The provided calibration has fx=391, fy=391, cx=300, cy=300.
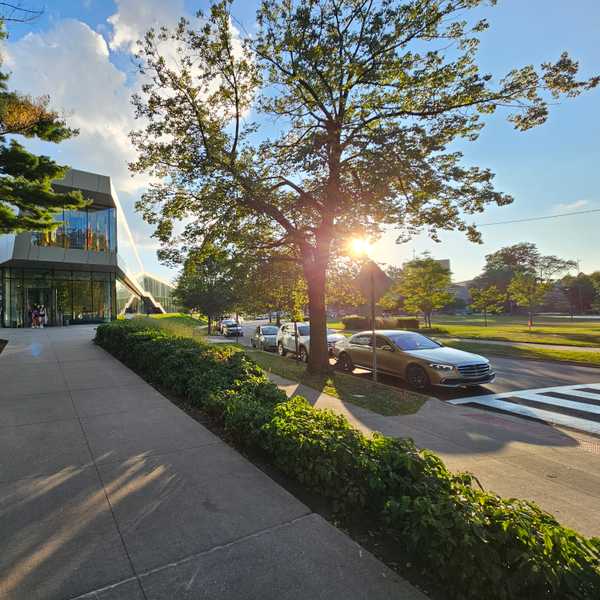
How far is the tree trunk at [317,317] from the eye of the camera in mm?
11328

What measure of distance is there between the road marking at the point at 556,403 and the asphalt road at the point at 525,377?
0.42 meters

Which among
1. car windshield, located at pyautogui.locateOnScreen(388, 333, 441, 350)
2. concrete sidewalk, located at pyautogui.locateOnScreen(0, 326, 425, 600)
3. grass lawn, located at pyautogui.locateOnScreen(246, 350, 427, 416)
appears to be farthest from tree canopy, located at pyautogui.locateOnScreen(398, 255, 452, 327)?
concrete sidewalk, located at pyautogui.locateOnScreen(0, 326, 425, 600)

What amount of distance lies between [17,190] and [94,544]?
13.7m

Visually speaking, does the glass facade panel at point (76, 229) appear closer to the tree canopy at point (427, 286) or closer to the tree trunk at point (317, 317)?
the tree trunk at point (317, 317)

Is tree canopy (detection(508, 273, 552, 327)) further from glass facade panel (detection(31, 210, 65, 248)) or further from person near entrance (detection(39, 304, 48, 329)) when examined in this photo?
person near entrance (detection(39, 304, 48, 329))

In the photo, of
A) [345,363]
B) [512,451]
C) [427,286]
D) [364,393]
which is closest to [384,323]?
[427,286]

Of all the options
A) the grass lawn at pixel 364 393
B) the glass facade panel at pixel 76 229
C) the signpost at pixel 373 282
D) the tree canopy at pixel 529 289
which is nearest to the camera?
the grass lawn at pixel 364 393

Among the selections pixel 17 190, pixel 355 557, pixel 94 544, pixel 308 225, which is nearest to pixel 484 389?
pixel 308 225

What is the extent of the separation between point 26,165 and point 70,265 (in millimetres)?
17174

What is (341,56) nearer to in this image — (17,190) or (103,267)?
(17,190)

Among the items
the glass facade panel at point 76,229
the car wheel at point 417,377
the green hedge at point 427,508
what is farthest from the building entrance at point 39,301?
the green hedge at point 427,508

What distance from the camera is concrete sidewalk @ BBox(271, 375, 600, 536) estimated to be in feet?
13.2

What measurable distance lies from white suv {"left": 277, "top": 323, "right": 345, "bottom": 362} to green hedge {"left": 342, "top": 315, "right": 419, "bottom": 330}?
1684 centimetres

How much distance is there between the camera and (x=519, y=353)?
627 inches
